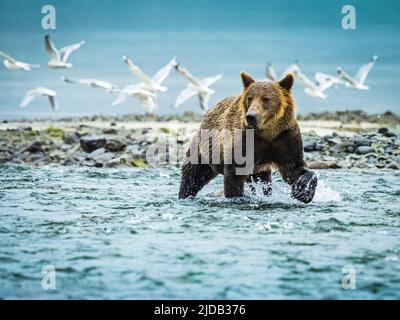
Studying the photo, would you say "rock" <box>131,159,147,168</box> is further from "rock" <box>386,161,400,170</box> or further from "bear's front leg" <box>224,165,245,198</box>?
"bear's front leg" <box>224,165,245,198</box>

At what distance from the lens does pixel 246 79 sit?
769 centimetres

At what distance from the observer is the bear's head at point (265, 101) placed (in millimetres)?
7352

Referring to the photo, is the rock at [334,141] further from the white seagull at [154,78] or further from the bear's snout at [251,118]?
the bear's snout at [251,118]

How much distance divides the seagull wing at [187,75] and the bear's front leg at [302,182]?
10.3m

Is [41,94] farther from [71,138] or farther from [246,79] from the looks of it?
[246,79]

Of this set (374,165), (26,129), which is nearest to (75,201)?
(374,165)

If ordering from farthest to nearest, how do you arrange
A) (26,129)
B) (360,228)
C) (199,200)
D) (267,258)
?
(26,129) < (199,200) < (360,228) < (267,258)

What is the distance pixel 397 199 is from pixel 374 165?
448 cm

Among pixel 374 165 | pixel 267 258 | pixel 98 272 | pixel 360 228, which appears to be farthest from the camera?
pixel 374 165

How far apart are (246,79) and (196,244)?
220cm

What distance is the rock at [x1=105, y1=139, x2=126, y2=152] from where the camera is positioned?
14695 millimetres

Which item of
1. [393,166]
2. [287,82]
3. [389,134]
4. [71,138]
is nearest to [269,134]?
[287,82]
